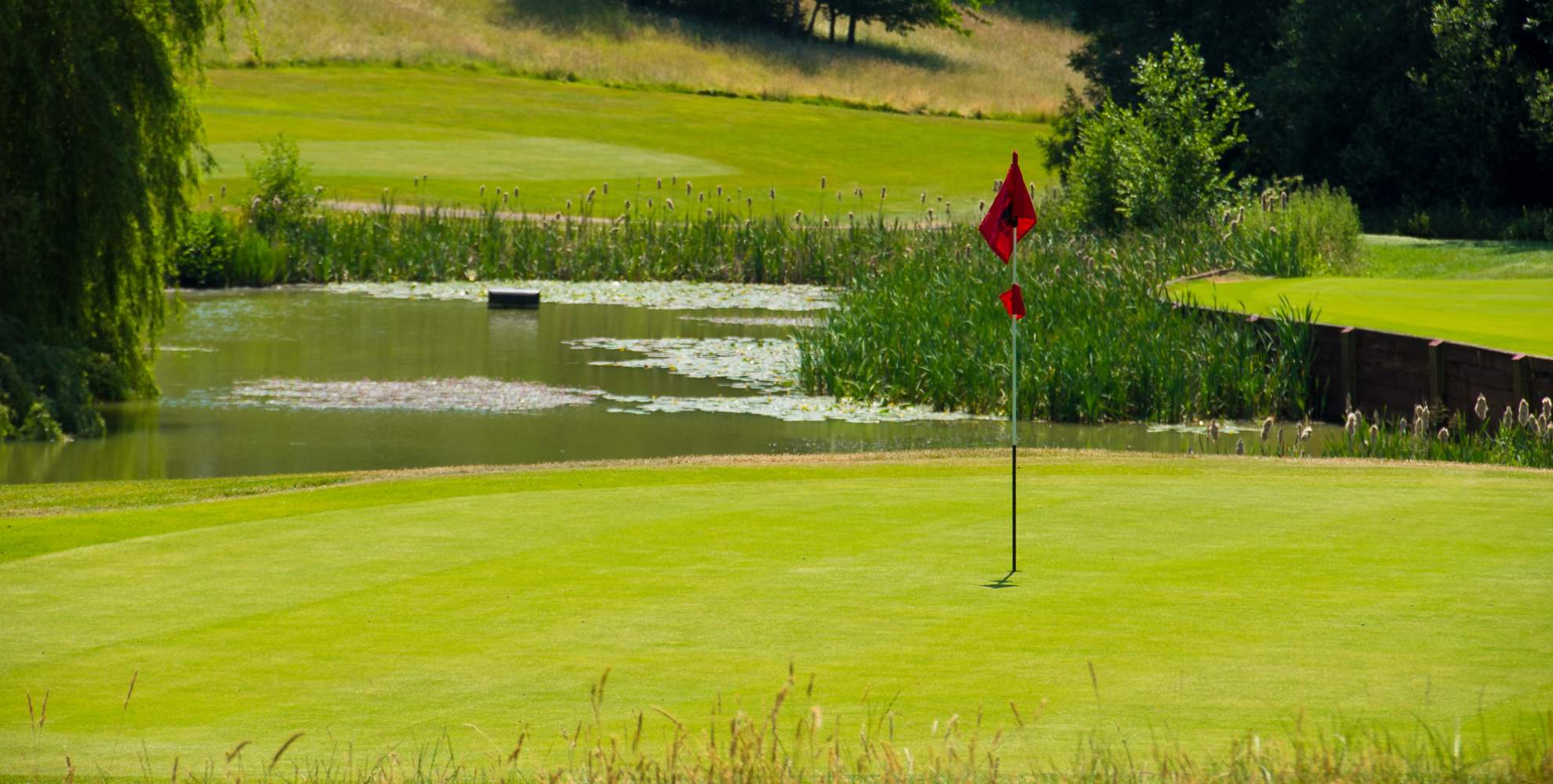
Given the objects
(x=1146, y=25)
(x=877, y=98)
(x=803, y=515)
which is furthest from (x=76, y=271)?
(x=877, y=98)

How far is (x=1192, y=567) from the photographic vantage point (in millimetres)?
8578

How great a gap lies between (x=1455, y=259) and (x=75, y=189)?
20.3m

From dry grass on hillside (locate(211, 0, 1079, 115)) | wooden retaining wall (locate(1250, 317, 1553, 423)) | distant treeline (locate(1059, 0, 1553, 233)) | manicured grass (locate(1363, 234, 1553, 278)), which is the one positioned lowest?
wooden retaining wall (locate(1250, 317, 1553, 423))

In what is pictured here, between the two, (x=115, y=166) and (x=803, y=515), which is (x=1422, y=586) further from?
(x=115, y=166)

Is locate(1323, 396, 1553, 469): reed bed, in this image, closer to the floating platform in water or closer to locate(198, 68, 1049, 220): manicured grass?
the floating platform in water

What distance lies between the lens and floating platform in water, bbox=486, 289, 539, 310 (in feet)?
104

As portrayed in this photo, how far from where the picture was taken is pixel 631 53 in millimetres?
72750

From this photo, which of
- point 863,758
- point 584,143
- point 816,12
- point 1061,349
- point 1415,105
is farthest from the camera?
point 816,12

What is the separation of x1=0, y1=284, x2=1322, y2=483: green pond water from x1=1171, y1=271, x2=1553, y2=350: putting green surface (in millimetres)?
2301

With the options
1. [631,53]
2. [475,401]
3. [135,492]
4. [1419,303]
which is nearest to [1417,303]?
[1419,303]

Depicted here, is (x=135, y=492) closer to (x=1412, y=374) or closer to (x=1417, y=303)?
(x=1412, y=374)

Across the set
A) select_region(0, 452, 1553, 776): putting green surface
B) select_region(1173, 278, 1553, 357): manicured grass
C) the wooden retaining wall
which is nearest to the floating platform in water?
select_region(1173, 278, 1553, 357): manicured grass

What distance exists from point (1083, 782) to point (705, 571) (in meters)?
3.27

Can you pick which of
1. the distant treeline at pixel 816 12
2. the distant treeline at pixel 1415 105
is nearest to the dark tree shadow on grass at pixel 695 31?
the distant treeline at pixel 816 12
